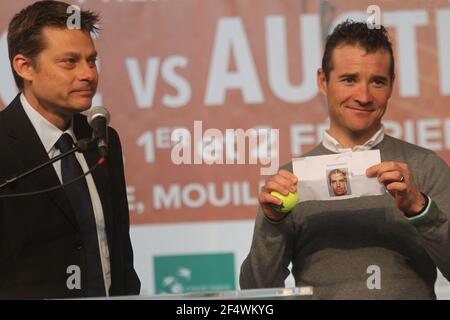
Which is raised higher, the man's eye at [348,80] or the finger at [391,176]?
the man's eye at [348,80]

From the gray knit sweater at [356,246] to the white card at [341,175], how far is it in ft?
0.67

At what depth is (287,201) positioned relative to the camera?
319 centimetres

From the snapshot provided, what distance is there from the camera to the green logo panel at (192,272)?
351cm

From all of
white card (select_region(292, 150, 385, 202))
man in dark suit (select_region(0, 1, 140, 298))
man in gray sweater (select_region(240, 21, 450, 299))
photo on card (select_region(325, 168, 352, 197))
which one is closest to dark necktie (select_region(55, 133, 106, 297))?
man in dark suit (select_region(0, 1, 140, 298))

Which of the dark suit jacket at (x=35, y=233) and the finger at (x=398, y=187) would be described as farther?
the dark suit jacket at (x=35, y=233)

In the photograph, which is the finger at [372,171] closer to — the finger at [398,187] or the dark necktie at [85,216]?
the finger at [398,187]

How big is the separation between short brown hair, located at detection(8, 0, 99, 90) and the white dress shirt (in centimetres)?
18

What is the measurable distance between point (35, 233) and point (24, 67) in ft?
2.19

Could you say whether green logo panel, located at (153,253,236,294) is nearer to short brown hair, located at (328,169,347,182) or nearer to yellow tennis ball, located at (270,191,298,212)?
yellow tennis ball, located at (270,191,298,212)

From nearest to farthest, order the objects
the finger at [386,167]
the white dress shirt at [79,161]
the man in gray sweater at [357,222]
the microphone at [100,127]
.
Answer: the microphone at [100,127]
the finger at [386,167]
the man in gray sweater at [357,222]
the white dress shirt at [79,161]

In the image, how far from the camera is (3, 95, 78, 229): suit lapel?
3.39 metres

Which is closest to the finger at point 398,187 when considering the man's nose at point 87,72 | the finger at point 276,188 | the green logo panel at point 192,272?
the finger at point 276,188

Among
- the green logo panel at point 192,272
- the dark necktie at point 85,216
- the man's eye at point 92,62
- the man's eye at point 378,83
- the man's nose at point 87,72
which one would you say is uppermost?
the man's eye at point 92,62

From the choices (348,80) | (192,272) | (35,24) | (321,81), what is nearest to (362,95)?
(348,80)
